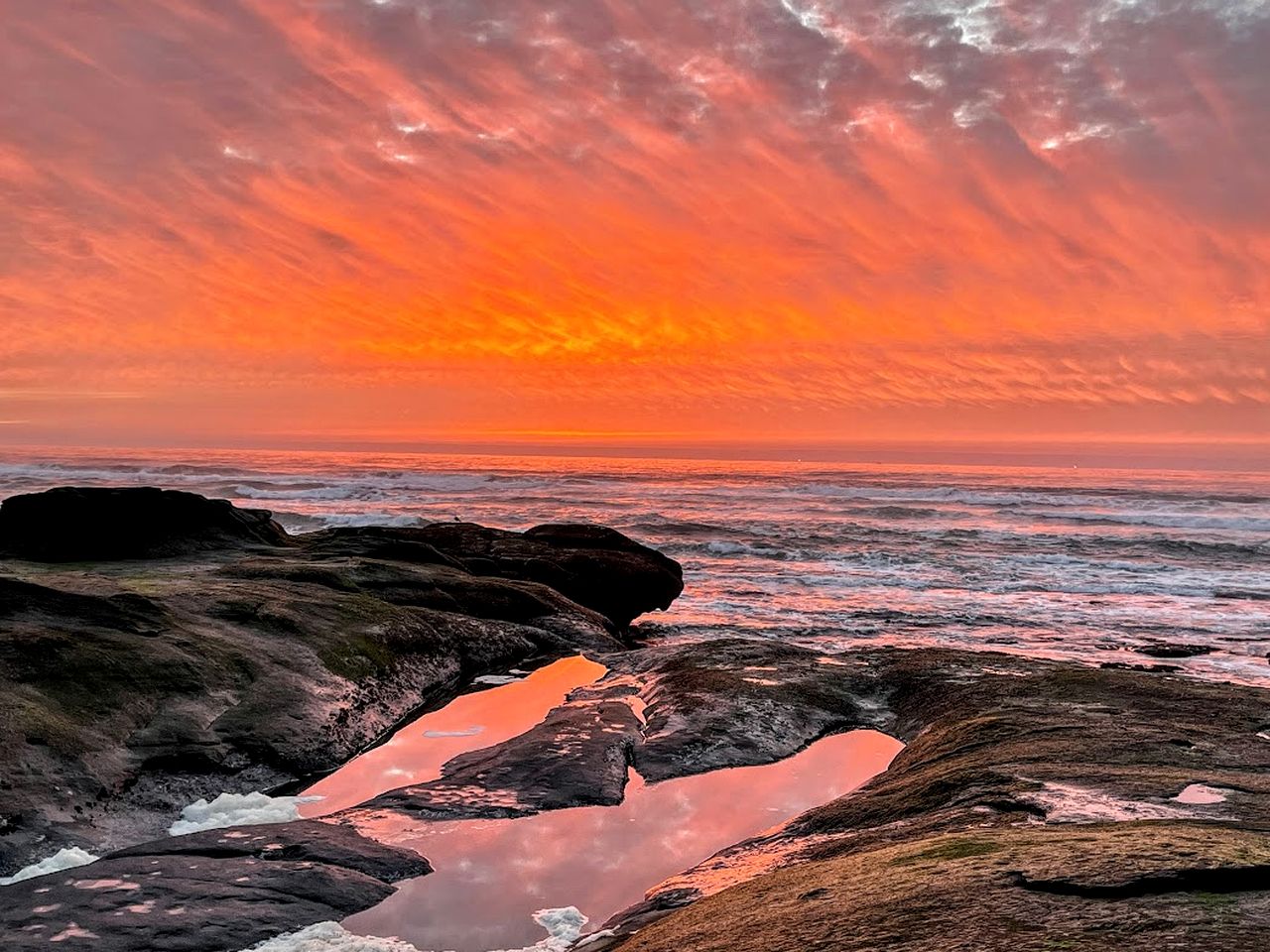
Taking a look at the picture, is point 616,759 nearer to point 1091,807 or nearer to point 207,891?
point 207,891

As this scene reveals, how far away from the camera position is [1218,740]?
8.28 metres

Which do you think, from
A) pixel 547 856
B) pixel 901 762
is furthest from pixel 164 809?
pixel 901 762

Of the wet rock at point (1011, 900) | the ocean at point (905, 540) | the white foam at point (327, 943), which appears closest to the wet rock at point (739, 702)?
the white foam at point (327, 943)

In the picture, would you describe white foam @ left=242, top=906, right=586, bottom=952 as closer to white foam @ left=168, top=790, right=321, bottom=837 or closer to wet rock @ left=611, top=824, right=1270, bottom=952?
wet rock @ left=611, top=824, right=1270, bottom=952

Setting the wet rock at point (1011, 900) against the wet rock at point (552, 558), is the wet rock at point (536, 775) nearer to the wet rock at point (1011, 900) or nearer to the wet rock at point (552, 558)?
the wet rock at point (1011, 900)

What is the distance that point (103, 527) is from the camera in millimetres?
17406

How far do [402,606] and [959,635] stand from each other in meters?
11.6

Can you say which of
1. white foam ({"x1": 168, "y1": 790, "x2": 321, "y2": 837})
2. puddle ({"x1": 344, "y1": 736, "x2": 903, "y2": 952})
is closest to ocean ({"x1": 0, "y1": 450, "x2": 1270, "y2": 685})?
puddle ({"x1": 344, "y1": 736, "x2": 903, "y2": 952})

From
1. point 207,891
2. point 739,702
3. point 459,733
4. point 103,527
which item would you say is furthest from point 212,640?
point 103,527

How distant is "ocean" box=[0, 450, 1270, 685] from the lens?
20609mm

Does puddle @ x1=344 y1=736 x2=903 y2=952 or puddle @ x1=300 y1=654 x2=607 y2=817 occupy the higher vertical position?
puddle @ x1=344 y1=736 x2=903 y2=952

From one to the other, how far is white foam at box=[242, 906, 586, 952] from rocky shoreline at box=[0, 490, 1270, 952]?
0.15 metres

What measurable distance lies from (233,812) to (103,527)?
1147 centimetres

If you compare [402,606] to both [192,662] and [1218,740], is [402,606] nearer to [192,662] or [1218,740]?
[192,662]
